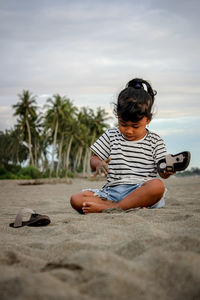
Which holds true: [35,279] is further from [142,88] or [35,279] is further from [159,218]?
[142,88]

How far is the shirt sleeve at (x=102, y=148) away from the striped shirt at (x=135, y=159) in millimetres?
89

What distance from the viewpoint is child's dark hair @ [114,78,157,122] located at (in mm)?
3227

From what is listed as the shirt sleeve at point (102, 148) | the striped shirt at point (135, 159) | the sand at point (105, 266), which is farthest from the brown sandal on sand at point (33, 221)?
the shirt sleeve at point (102, 148)

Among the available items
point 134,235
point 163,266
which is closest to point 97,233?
point 134,235

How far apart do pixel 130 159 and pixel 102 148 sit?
40cm

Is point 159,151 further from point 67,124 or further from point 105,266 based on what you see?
point 67,124

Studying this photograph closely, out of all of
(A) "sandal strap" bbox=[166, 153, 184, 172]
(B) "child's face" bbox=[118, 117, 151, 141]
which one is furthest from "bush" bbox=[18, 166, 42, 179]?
(A) "sandal strap" bbox=[166, 153, 184, 172]

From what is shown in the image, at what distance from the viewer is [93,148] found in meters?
3.81

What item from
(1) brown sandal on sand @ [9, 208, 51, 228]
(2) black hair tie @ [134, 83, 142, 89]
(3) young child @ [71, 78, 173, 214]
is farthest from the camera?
(2) black hair tie @ [134, 83, 142, 89]

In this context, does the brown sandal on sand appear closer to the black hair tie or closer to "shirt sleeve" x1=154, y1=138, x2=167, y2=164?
"shirt sleeve" x1=154, y1=138, x2=167, y2=164

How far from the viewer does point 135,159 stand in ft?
11.9

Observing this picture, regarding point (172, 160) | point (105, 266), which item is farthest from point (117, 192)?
point (105, 266)

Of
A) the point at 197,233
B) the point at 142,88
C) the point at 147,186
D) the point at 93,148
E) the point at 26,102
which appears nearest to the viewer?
the point at 197,233

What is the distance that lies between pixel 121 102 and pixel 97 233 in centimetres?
153
